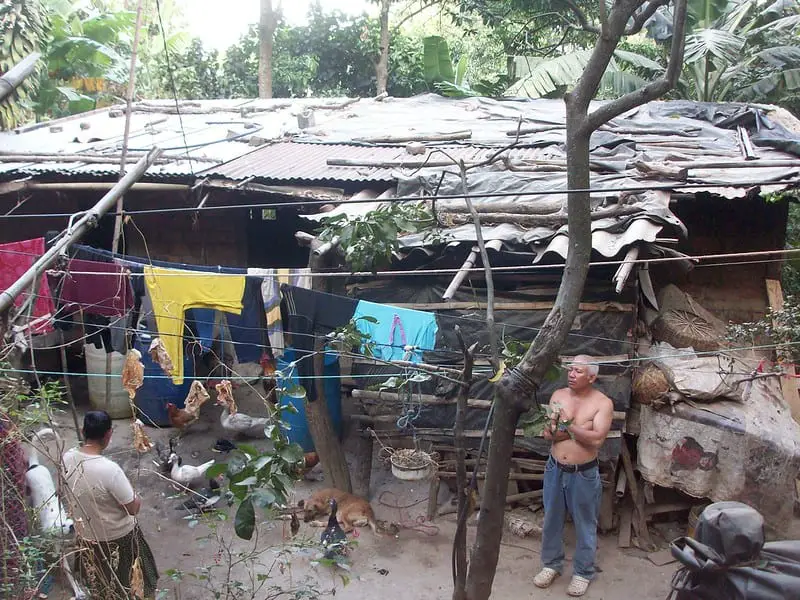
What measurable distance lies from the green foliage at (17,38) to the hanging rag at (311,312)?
5.88 m

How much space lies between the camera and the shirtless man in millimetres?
5824

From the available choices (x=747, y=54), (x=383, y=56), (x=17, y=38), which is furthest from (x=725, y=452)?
(x=383, y=56)

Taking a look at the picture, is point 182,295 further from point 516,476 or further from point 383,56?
point 383,56

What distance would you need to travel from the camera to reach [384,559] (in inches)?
256

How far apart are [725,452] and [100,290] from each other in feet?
19.6

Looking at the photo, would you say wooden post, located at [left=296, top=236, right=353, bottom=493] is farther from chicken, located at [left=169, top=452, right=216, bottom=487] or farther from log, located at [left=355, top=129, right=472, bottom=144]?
log, located at [left=355, top=129, right=472, bottom=144]

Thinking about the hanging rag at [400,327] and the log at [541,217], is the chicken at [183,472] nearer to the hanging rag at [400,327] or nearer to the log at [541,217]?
the hanging rag at [400,327]

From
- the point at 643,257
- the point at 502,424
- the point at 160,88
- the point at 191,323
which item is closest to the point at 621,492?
the point at 643,257

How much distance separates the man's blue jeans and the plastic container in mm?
5579

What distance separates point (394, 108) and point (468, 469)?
7104 mm

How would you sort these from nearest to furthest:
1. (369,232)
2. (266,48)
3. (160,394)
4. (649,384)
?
(369,232) < (649,384) < (160,394) < (266,48)

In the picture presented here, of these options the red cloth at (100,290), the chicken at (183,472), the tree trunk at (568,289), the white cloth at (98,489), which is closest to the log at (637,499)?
the tree trunk at (568,289)

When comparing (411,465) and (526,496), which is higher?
(411,465)

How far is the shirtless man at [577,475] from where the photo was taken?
19.1 ft
